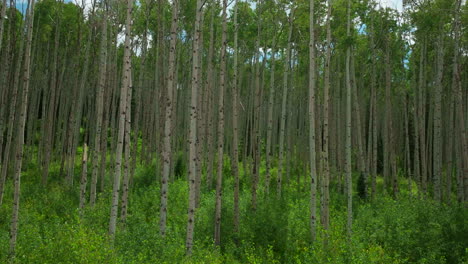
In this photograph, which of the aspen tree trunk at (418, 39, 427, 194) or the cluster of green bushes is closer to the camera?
the cluster of green bushes

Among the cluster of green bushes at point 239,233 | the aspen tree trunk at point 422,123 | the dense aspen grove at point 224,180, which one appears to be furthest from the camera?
the aspen tree trunk at point 422,123

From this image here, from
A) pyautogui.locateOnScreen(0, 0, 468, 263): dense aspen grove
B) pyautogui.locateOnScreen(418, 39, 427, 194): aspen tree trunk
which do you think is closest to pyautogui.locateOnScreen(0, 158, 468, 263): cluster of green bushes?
pyautogui.locateOnScreen(0, 0, 468, 263): dense aspen grove

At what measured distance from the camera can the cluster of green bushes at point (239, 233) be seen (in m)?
7.79

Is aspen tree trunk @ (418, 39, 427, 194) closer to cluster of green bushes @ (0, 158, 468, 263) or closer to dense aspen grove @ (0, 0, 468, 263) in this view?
dense aspen grove @ (0, 0, 468, 263)

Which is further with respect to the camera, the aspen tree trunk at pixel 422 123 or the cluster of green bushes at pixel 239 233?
the aspen tree trunk at pixel 422 123

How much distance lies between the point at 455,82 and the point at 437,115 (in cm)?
128

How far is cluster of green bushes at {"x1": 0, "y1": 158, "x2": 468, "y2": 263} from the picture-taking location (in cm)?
779

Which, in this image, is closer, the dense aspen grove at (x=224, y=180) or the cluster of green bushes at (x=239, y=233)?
the cluster of green bushes at (x=239, y=233)

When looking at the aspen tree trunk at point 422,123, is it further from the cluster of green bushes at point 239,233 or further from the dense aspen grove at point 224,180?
the cluster of green bushes at point 239,233

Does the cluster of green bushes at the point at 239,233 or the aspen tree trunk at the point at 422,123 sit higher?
the aspen tree trunk at the point at 422,123

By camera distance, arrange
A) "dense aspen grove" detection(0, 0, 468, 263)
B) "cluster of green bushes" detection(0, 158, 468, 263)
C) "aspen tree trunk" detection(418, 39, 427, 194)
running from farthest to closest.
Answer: "aspen tree trunk" detection(418, 39, 427, 194)
"dense aspen grove" detection(0, 0, 468, 263)
"cluster of green bushes" detection(0, 158, 468, 263)

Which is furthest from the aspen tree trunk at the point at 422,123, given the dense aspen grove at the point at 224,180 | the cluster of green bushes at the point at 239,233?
the cluster of green bushes at the point at 239,233

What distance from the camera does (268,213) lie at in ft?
39.2

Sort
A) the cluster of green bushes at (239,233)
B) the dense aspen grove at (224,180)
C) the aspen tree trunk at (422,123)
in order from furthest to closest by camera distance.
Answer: the aspen tree trunk at (422,123)
the dense aspen grove at (224,180)
the cluster of green bushes at (239,233)
